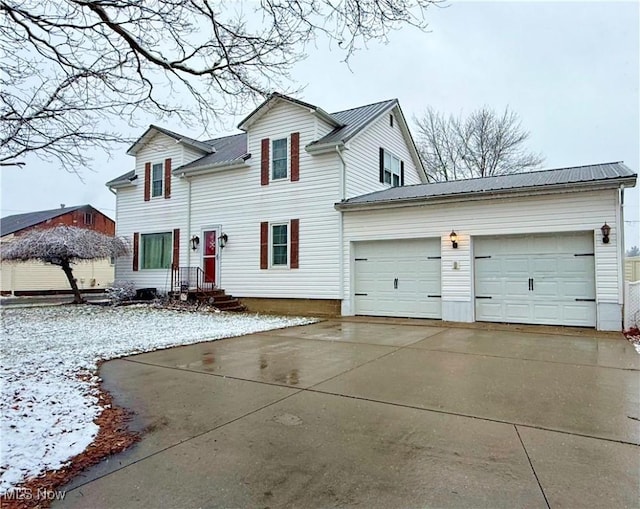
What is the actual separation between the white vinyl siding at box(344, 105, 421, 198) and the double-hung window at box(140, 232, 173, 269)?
24.2ft

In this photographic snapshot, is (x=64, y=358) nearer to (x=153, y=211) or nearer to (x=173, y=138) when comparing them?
(x=153, y=211)

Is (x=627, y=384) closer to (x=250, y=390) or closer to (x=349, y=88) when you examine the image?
(x=250, y=390)

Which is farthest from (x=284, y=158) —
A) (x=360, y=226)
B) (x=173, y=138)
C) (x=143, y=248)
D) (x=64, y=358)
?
(x=64, y=358)

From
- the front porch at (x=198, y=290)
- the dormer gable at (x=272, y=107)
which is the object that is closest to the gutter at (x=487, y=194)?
the dormer gable at (x=272, y=107)

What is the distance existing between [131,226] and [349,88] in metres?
12.1

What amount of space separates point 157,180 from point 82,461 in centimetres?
1440

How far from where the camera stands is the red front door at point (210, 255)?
1415cm

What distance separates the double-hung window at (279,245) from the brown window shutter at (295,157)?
1.55m

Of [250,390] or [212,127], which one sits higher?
[212,127]

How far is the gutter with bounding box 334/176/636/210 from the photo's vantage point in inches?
331

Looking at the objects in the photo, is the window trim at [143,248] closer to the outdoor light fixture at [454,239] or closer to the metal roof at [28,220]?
the outdoor light fixture at [454,239]

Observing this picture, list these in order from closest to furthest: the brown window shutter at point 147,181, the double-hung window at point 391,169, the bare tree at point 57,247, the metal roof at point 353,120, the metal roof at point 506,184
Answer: the metal roof at point 506,184 < the metal roof at point 353,120 < the bare tree at point 57,247 < the double-hung window at point 391,169 < the brown window shutter at point 147,181

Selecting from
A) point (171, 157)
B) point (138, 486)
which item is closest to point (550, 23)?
point (138, 486)

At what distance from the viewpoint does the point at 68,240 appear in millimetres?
14148
